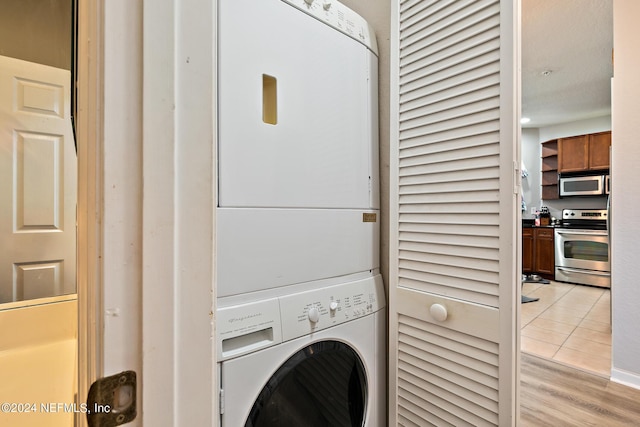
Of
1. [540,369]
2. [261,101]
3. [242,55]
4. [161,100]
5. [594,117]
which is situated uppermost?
[594,117]

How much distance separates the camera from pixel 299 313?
36.8 inches

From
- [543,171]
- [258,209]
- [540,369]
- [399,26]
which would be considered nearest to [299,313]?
[258,209]

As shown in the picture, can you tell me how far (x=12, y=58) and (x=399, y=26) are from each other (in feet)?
5.24

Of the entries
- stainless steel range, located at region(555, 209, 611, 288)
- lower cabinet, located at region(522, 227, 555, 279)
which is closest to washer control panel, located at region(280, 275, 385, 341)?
stainless steel range, located at region(555, 209, 611, 288)

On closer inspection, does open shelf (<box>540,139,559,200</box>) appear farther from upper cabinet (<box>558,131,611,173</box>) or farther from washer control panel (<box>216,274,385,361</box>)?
washer control panel (<box>216,274,385,361</box>)

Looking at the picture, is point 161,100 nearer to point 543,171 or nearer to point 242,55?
point 242,55

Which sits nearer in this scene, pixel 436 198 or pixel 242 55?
pixel 242 55

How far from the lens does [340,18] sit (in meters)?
1.11

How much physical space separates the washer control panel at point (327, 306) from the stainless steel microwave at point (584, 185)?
5030 millimetres

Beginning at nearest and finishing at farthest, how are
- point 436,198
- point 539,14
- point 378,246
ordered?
point 436,198, point 378,246, point 539,14

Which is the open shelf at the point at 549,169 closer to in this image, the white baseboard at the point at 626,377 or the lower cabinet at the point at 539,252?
the lower cabinet at the point at 539,252

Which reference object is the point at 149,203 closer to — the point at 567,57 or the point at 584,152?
the point at 567,57

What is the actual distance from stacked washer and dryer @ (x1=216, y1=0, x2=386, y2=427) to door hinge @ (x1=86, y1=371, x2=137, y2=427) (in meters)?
0.36

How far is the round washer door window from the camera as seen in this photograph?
2.82 ft
